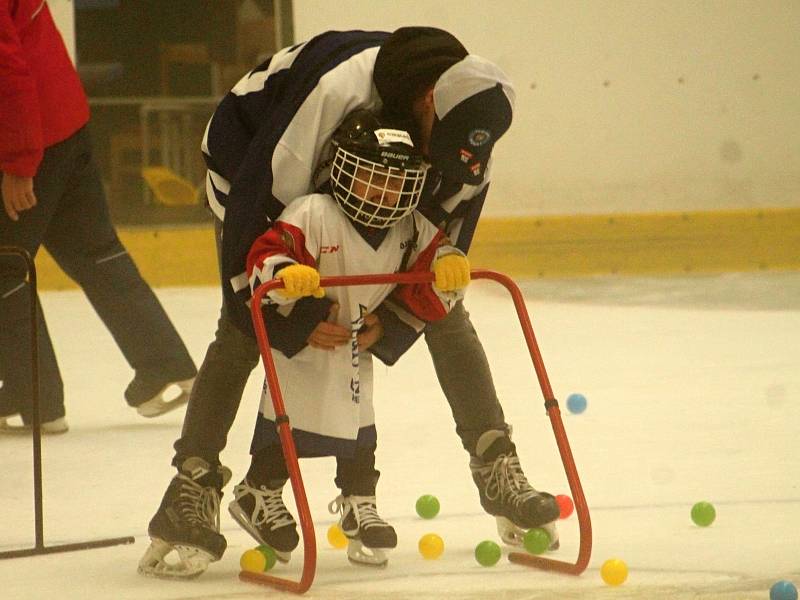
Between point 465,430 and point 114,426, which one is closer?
point 465,430

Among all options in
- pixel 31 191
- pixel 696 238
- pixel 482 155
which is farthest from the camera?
pixel 696 238

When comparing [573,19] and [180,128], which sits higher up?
[573,19]

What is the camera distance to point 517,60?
6621 mm

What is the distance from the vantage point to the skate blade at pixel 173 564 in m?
2.22

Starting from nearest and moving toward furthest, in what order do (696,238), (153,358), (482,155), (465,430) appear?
(482,155) → (465,430) → (153,358) → (696,238)

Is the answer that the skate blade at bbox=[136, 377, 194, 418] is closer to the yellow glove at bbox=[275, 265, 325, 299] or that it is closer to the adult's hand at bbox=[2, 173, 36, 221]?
the adult's hand at bbox=[2, 173, 36, 221]

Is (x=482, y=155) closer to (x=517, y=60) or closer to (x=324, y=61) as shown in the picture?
Result: (x=324, y=61)

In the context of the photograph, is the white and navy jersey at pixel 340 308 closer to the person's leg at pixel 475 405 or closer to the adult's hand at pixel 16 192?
the person's leg at pixel 475 405

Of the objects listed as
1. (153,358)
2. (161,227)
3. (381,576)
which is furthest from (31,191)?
(161,227)

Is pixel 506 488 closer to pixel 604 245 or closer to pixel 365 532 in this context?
pixel 365 532

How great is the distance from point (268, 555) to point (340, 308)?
404 mm

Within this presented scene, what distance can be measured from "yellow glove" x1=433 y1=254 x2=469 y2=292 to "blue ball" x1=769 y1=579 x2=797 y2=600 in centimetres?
64

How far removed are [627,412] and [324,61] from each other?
164cm

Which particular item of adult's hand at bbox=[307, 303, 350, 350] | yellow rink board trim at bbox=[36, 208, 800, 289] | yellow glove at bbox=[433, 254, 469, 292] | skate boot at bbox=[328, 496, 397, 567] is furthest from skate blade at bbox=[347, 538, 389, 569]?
yellow rink board trim at bbox=[36, 208, 800, 289]
